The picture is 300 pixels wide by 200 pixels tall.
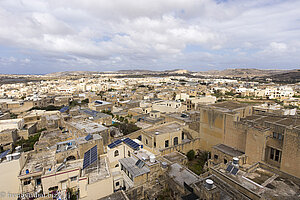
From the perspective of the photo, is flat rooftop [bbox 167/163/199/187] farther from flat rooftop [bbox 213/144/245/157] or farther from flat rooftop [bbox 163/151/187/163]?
flat rooftop [bbox 213/144/245/157]

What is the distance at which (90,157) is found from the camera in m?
15.6

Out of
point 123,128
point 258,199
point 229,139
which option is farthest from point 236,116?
point 123,128

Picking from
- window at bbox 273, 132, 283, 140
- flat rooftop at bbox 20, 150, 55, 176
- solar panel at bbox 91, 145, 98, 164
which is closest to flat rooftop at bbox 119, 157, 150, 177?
solar panel at bbox 91, 145, 98, 164

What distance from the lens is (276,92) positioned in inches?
3051

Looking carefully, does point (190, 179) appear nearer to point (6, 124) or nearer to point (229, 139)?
point (229, 139)

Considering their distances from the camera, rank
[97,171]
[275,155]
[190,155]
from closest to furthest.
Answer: [97,171], [275,155], [190,155]

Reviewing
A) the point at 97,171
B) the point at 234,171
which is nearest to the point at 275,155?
the point at 234,171

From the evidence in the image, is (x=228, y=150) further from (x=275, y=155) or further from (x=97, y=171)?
(x=97, y=171)

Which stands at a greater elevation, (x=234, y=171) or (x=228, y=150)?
(x=234, y=171)

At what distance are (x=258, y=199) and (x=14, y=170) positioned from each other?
18761 mm

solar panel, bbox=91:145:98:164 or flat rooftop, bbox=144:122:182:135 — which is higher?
flat rooftop, bbox=144:122:182:135

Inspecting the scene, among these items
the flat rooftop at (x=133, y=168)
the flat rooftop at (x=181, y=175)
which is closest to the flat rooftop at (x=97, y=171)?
the flat rooftop at (x=133, y=168)

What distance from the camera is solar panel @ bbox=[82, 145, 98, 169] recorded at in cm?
1465

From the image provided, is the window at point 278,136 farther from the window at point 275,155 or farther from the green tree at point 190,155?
the green tree at point 190,155
